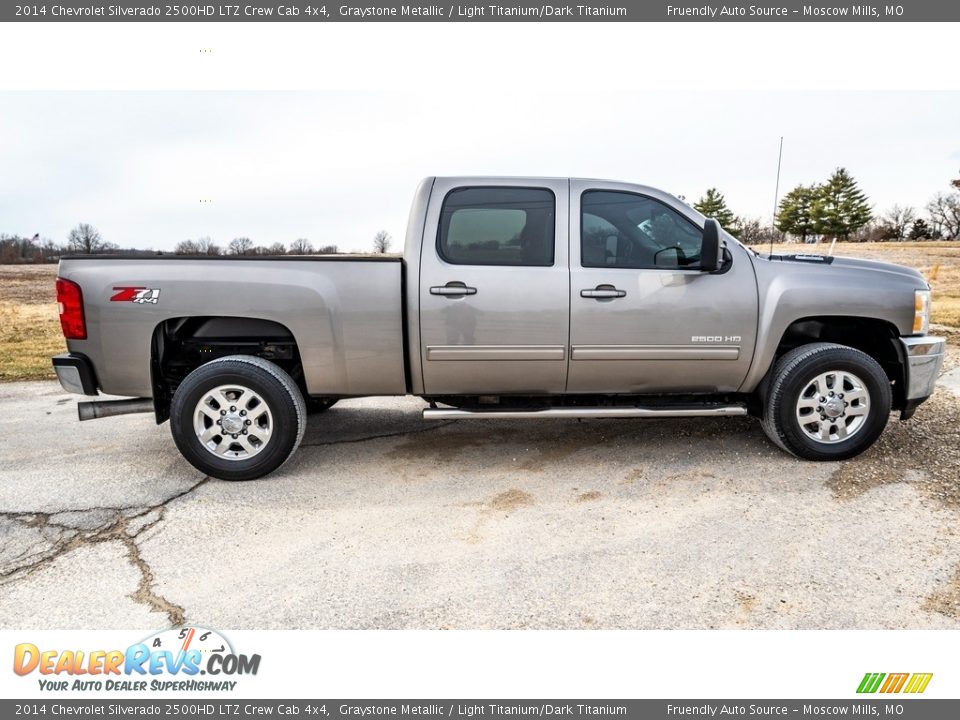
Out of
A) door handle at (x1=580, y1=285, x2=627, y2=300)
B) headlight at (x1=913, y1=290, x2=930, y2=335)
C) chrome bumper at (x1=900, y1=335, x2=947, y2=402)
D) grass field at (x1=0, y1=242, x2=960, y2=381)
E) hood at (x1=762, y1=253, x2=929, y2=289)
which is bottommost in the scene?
grass field at (x1=0, y1=242, x2=960, y2=381)

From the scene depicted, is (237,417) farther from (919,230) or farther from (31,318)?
(919,230)

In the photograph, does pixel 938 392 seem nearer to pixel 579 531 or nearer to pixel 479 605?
pixel 579 531

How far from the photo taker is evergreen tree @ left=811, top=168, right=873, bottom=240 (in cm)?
5916

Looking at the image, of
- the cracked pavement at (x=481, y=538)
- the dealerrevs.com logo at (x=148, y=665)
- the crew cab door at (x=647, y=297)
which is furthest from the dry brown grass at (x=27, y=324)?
the crew cab door at (x=647, y=297)

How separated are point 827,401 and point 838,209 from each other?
220 ft

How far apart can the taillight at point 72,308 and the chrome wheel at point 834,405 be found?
15.7 feet

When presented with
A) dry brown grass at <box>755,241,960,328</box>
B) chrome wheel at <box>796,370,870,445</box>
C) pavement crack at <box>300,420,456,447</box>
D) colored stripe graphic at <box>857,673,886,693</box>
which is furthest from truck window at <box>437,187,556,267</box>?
dry brown grass at <box>755,241,960,328</box>

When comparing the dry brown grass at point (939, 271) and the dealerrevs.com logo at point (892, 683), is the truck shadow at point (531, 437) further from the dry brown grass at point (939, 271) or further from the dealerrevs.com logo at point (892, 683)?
the dry brown grass at point (939, 271)

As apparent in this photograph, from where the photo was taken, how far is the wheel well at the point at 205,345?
423cm

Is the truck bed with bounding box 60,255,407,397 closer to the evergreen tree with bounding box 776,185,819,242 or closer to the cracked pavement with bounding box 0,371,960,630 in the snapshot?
the cracked pavement with bounding box 0,371,960,630

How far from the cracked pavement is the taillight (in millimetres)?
1040

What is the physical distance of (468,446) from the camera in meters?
4.91

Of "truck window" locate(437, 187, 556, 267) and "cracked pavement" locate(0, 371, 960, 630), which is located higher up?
"truck window" locate(437, 187, 556, 267)

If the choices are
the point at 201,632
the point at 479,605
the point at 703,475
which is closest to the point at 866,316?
the point at 703,475
